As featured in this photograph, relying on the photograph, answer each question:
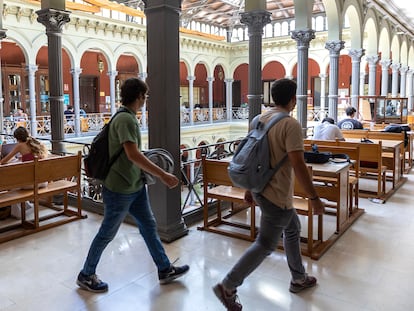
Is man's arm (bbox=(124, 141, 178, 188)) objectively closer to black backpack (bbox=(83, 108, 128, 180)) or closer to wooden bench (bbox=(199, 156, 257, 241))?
black backpack (bbox=(83, 108, 128, 180))

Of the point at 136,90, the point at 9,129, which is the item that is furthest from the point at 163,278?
the point at 9,129

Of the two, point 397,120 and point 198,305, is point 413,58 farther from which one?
point 198,305

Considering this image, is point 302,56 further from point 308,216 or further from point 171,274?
point 171,274

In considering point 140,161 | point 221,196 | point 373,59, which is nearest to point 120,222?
point 140,161

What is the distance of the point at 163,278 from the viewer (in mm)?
3115

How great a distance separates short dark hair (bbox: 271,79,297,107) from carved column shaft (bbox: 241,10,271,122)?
3428mm

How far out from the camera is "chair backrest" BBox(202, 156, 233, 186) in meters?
4.21

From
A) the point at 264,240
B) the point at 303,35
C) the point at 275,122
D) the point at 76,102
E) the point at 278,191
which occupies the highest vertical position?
the point at 303,35

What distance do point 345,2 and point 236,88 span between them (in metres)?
16.5

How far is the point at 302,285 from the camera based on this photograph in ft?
9.91

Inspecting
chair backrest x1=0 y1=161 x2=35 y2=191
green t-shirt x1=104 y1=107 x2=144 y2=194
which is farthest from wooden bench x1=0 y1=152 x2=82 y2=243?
green t-shirt x1=104 y1=107 x2=144 y2=194

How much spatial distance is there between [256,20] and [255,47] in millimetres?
381

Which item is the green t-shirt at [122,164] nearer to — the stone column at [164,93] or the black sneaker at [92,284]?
the black sneaker at [92,284]

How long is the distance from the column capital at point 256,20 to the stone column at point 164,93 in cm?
213
